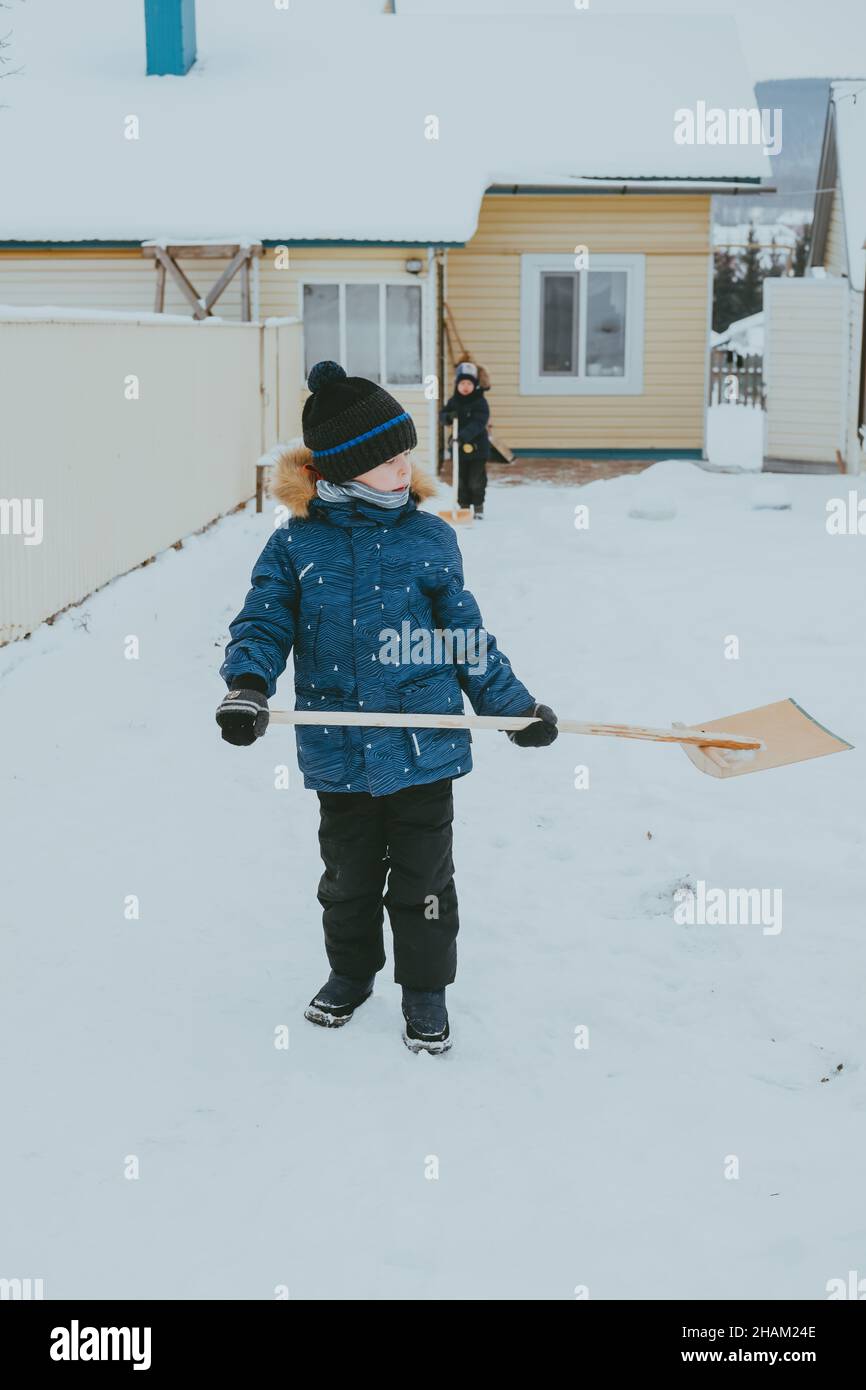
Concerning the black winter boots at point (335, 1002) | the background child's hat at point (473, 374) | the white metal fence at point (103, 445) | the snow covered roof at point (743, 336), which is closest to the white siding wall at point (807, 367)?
the background child's hat at point (473, 374)

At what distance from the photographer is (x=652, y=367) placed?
768 inches

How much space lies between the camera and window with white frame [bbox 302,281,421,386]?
17.2m

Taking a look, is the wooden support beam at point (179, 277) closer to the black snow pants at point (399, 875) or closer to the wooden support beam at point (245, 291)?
the wooden support beam at point (245, 291)

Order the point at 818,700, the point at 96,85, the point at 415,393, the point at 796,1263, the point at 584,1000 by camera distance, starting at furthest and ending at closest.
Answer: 1. the point at 96,85
2. the point at 415,393
3. the point at 818,700
4. the point at 584,1000
5. the point at 796,1263

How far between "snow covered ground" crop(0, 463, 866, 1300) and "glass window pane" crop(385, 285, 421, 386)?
10584 mm

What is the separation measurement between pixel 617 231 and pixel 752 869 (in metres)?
15.6

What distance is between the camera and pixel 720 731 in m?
4.33

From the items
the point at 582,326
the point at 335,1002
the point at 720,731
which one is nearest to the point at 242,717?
the point at 335,1002

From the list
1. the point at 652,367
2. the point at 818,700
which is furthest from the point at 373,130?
the point at 818,700

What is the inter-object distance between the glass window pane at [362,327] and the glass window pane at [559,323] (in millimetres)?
3000

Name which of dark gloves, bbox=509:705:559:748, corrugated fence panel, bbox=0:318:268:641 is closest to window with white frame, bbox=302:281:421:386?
corrugated fence panel, bbox=0:318:268:641

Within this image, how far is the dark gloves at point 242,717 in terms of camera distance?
3.47 metres

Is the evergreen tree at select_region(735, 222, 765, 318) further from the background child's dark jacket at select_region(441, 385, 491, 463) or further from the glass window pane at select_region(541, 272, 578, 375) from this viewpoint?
the background child's dark jacket at select_region(441, 385, 491, 463)
